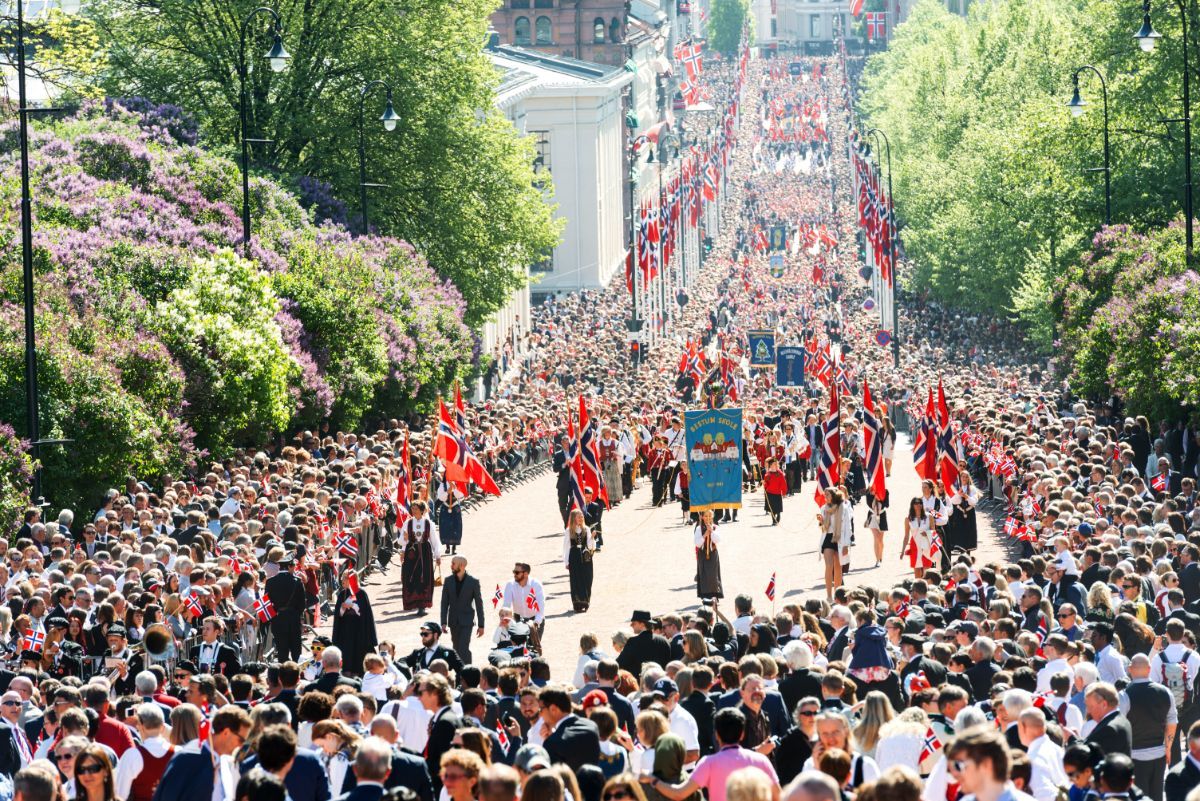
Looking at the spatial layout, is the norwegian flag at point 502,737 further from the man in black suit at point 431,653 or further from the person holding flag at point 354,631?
the person holding flag at point 354,631

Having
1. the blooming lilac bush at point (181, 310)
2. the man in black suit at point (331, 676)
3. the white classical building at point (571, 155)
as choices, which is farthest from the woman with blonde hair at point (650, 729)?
the white classical building at point (571, 155)

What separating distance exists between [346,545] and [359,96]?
24237 millimetres

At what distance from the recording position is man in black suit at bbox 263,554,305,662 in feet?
70.2

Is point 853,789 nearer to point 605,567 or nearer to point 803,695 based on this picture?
point 803,695

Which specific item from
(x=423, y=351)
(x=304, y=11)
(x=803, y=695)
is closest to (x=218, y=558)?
(x=803, y=695)

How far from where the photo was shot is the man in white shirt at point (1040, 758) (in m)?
11.2

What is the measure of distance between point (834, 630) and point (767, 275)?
7693 centimetres

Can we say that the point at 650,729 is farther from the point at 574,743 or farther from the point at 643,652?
the point at 643,652

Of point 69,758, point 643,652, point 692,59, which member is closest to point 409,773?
point 69,758

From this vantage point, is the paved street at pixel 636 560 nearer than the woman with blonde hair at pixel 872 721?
No

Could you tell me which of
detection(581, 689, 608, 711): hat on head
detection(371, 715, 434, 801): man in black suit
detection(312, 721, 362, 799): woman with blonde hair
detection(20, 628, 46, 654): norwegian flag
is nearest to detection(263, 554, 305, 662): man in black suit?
detection(20, 628, 46, 654): norwegian flag

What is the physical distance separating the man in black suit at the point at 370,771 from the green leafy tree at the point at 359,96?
124ft

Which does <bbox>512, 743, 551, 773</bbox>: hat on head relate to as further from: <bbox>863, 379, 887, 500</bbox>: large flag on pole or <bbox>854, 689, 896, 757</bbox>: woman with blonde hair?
<bbox>863, 379, 887, 500</bbox>: large flag on pole

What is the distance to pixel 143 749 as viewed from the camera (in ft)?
A: 40.9
